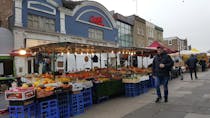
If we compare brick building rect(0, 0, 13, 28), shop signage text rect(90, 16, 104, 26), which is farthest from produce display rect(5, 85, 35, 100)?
shop signage text rect(90, 16, 104, 26)

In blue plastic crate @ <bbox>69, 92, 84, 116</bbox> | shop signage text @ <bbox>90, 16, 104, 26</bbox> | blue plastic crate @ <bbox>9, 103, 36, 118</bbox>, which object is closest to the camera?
blue plastic crate @ <bbox>9, 103, 36, 118</bbox>

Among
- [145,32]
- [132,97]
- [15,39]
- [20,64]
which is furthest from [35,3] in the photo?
[145,32]

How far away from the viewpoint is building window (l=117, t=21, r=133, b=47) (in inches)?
1633

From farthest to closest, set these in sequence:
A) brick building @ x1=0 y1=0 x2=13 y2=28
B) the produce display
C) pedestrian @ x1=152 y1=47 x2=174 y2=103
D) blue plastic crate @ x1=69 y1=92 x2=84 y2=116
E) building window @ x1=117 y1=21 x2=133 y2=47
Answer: building window @ x1=117 y1=21 x2=133 y2=47 → brick building @ x1=0 y1=0 x2=13 y2=28 → pedestrian @ x1=152 y1=47 x2=174 y2=103 → blue plastic crate @ x1=69 y1=92 x2=84 y2=116 → the produce display

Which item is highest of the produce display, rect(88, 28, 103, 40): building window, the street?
rect(88, 28, 103, 40): building window

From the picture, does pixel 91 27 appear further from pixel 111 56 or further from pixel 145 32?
pixel 145 32

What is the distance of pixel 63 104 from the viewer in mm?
8336

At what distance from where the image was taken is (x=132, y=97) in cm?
1190

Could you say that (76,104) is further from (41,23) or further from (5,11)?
(41,23)

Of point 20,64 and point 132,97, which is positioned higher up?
point 20,64

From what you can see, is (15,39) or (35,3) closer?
(15,39)

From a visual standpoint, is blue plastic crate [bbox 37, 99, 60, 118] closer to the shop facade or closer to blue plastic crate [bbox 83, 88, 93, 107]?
blue plastic crate [bbox 83, 88, 93, 107]

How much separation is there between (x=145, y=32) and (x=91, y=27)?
20853mm

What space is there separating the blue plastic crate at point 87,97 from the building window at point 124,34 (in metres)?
31.2
